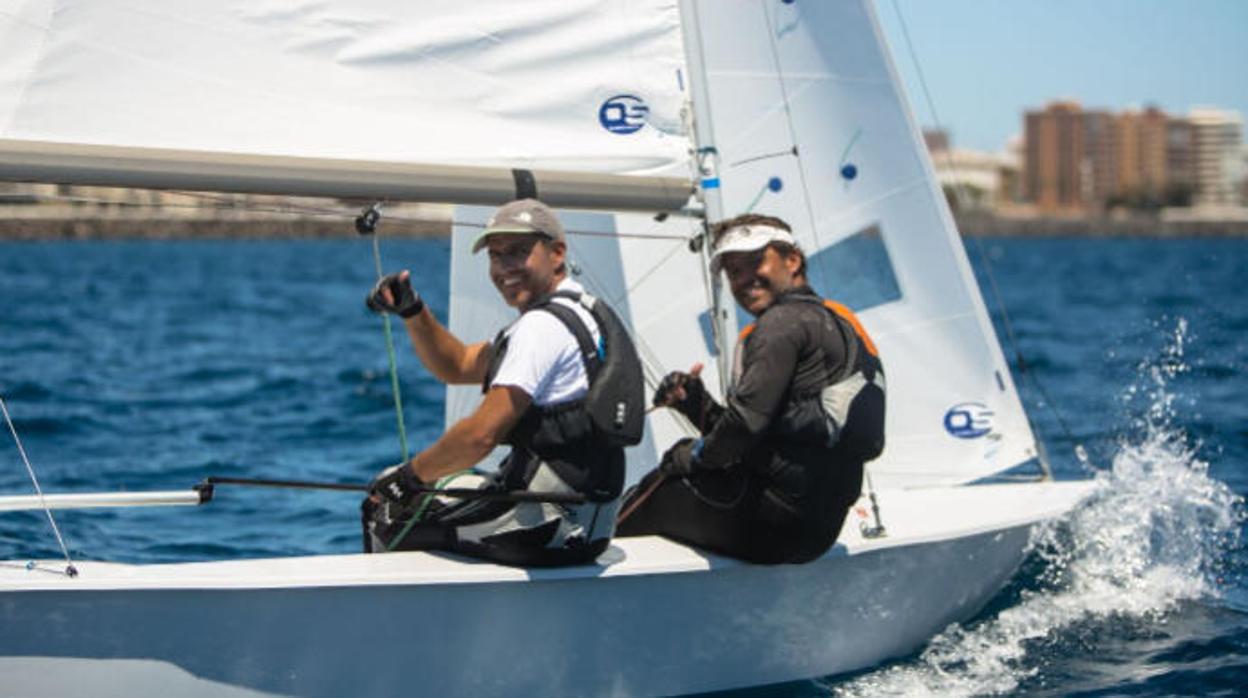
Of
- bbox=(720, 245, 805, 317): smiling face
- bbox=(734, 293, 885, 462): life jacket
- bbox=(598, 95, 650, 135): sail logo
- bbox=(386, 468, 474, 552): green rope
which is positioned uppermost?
bbox=(598, 95, 650, 135): sail logo

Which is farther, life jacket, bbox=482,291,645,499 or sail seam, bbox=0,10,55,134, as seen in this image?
sail seam, bbox=0,10,55,134

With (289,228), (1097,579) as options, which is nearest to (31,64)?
(1097,579)

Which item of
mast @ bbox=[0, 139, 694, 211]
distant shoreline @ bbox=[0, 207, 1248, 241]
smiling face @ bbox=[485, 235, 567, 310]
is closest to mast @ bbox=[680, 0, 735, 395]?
mast @ bbox=[0, 139, 694, 211]

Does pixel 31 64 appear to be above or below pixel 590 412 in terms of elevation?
above

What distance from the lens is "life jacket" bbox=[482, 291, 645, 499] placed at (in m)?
3.81

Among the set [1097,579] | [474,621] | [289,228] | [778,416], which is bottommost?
[1097,579]

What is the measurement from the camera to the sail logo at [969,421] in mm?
5531

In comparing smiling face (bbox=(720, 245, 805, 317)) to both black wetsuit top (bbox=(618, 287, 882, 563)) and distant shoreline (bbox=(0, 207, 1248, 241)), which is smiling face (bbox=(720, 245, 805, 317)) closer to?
black wetsuit top (bbox=(618, 287, 882, 563))

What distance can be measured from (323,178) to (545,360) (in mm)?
870

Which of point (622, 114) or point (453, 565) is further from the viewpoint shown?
point (622, 114)

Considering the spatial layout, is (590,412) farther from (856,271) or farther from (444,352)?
(856,271)

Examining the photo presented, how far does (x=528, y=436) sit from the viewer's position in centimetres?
386

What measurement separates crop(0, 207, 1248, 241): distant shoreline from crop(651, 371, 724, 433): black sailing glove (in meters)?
41.7

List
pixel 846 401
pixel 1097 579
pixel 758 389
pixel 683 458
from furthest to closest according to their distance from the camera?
1. pixel 1097 579
2. pixel 683 458
3. pixel 846 401
4. pixel 758 389
